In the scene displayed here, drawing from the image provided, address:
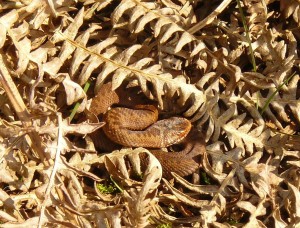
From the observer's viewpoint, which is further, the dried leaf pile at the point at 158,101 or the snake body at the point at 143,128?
the snake body at the point at 143,128

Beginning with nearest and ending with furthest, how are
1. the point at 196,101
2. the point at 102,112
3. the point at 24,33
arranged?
1. the point at 24,33
2. the point at 196,101
3. the point at 102,112

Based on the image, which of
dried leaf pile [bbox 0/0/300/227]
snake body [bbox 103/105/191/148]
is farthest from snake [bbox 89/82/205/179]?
dried leaf pile [bbox 0/0/300/227]

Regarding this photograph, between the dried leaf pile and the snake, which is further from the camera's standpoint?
the snake

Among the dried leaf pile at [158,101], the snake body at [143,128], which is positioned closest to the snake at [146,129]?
the snake body at [143,128]

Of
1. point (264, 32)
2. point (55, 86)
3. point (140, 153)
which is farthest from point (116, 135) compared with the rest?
point (264, 32)

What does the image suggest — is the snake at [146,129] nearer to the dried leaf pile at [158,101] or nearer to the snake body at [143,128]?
the snake body at [143,128]

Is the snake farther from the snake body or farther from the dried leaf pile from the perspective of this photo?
the dried leaf pile

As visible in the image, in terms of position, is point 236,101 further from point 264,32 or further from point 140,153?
point 140,153
